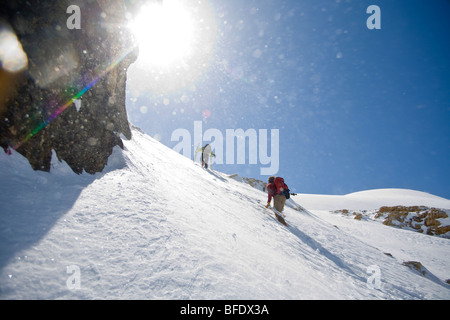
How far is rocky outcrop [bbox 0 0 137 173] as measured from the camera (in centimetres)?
406

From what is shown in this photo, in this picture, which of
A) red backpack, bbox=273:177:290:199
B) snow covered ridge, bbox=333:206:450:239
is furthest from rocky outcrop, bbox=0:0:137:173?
snow covered ridge, bbox=333:206:450:239

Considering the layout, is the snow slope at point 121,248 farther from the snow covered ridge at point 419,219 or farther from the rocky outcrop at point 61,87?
the snow covered ridge at point 419,219

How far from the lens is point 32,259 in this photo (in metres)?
2.29

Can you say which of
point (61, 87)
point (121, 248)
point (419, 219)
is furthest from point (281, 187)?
point (419, 219)

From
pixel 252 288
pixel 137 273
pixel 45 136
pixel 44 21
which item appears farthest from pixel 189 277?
pixel 44 21

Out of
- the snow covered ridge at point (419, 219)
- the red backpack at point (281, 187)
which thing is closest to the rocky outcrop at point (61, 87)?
the red backpack at point (281, 187)

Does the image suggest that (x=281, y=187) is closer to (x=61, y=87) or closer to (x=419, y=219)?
(x=61, y=87)

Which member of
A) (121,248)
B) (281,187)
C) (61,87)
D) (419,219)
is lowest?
(419,219)

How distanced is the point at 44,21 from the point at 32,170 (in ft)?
12.2

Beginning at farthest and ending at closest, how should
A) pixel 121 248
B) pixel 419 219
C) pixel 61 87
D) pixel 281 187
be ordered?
pixel 419 219 → pixel 281 187 → pixel 61 87 → pixel 121 248

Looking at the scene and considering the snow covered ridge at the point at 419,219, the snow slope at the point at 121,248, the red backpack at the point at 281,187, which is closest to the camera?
the snow slope at the point at 121,248

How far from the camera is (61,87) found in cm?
498

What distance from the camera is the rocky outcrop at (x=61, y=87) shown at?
406 cm

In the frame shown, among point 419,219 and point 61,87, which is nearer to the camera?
point 61,87
